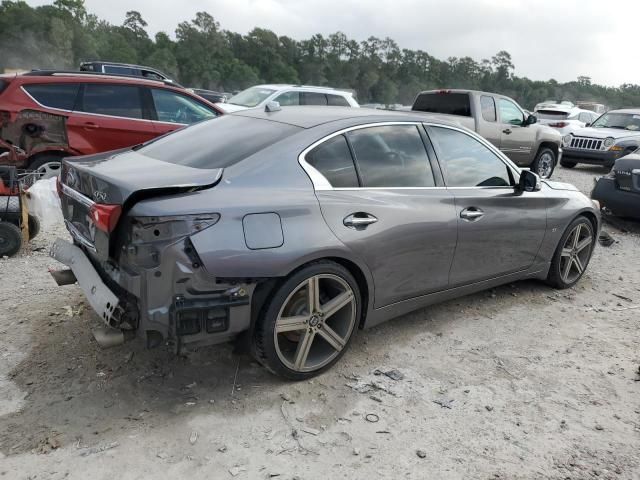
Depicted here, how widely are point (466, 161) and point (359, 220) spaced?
1312 millimetres

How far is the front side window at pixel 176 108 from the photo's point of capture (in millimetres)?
7578

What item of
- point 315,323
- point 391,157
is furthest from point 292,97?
point 315,323

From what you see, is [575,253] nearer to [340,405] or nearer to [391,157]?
[391,157]

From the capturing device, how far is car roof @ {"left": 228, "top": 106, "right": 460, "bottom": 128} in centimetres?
341

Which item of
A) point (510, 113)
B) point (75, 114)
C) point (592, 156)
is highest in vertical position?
point (510, 113)

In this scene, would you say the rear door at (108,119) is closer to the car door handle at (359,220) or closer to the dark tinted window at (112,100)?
the dark tinted window at (112,100)

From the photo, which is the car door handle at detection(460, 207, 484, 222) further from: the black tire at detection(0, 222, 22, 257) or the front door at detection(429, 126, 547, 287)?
the black tire at detection(0, 222, 22, 257)

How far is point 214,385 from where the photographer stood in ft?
10.3

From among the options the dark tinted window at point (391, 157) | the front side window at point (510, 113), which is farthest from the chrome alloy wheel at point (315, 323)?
the front side window at point (510, 113)

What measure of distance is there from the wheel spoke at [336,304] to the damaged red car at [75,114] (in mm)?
4925

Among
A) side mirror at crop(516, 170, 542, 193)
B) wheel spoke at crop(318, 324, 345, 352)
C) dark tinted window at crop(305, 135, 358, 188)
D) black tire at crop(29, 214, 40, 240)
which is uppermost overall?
dark tinted window at crop(305, 135, 358, 188)

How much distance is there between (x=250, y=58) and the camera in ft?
198

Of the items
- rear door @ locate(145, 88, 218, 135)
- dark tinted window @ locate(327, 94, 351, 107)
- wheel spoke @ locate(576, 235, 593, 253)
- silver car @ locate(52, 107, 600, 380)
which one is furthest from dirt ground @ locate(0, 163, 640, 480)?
dark tinted window @ locate(327, 94, 351, 107)

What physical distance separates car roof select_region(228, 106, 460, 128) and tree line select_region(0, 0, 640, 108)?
44.0 meters
